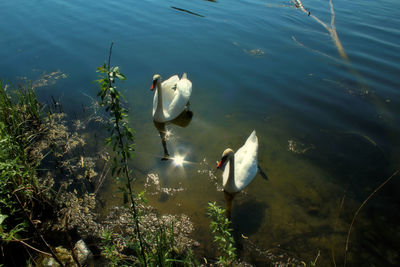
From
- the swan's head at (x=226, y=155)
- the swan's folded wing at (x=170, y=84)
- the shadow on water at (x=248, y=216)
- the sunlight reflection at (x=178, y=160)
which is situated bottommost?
the shadow on water at (x=248, y=216)

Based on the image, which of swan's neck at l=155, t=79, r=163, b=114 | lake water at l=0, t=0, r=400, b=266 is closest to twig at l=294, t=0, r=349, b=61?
lake water at l=0, t=0, r=400, b=266

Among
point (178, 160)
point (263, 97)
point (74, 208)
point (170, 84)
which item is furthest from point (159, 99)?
point (74, 208)

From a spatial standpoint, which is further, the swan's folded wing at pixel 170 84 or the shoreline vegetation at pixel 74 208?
the swan's folded wing at pixel 170 84

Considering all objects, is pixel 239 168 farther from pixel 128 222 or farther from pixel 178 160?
pixel 128 222

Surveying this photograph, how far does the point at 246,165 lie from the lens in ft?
17.3

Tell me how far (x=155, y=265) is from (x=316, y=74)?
820 centimetres

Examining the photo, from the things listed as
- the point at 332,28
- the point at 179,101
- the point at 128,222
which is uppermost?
the point at 332,28

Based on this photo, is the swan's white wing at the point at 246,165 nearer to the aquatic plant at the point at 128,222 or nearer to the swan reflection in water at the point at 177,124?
the swan reflection in water at the point at 177,124

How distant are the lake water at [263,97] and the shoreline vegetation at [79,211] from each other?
0.40 metres

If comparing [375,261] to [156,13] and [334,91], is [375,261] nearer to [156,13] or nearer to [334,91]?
[334,91]

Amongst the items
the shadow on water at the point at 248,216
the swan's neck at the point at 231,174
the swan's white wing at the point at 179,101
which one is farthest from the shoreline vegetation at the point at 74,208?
the swan's white wing at the point at 179,101

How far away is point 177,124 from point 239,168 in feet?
8.89

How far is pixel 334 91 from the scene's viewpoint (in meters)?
8.28

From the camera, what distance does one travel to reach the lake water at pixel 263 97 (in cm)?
493
